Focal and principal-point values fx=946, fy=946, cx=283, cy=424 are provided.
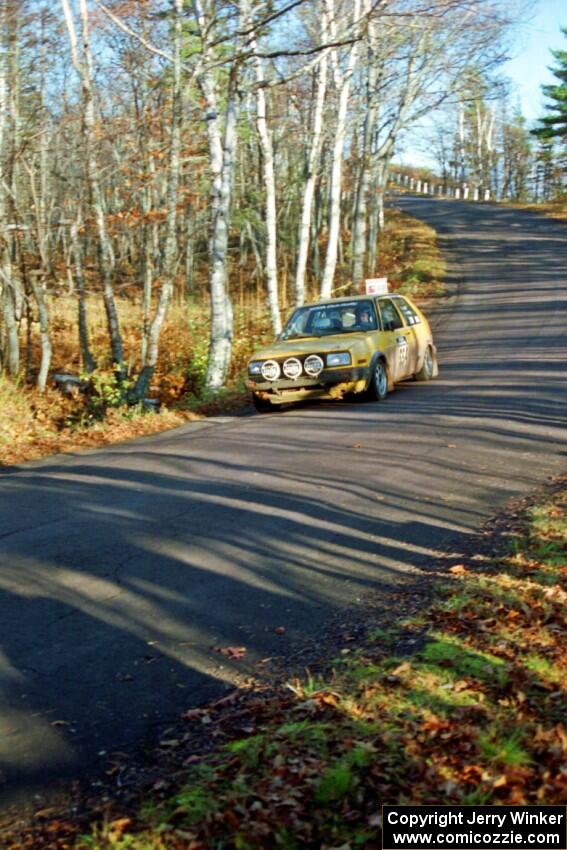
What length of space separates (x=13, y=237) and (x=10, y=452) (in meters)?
12.4

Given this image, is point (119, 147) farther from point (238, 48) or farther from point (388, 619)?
point (388, 619)

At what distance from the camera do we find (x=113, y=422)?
1459 centimetres

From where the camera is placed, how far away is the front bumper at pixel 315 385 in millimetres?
14625

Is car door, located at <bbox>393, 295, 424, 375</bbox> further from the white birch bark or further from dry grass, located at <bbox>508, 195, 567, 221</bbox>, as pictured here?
dry grass, located at <bbox>508, 195, 567, 221</bbox>

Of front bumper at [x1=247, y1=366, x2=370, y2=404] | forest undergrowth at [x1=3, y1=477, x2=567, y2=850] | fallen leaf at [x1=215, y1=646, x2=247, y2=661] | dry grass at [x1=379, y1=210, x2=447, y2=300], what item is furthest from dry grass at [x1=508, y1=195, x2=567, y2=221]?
fallen leaf at [x1=215, y1=646, x2=247, y2=661]

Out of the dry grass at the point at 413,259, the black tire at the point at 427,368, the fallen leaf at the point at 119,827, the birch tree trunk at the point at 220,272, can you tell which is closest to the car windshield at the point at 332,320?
the black tire at the point at 427,368

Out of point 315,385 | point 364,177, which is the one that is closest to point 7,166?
point 315,385

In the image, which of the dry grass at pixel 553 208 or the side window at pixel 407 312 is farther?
the dry grass at pixel 553 208

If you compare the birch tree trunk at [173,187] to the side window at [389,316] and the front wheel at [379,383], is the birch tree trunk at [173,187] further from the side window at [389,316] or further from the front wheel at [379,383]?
the front wheel at [379,383]

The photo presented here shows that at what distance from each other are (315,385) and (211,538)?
783 centimetres

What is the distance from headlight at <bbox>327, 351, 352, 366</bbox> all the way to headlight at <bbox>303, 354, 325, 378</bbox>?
0.48 feet

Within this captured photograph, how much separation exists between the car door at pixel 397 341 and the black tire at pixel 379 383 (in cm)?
25

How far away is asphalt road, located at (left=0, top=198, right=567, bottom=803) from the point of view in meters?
4.58

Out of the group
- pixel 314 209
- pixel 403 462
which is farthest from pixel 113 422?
pixel 314 209
